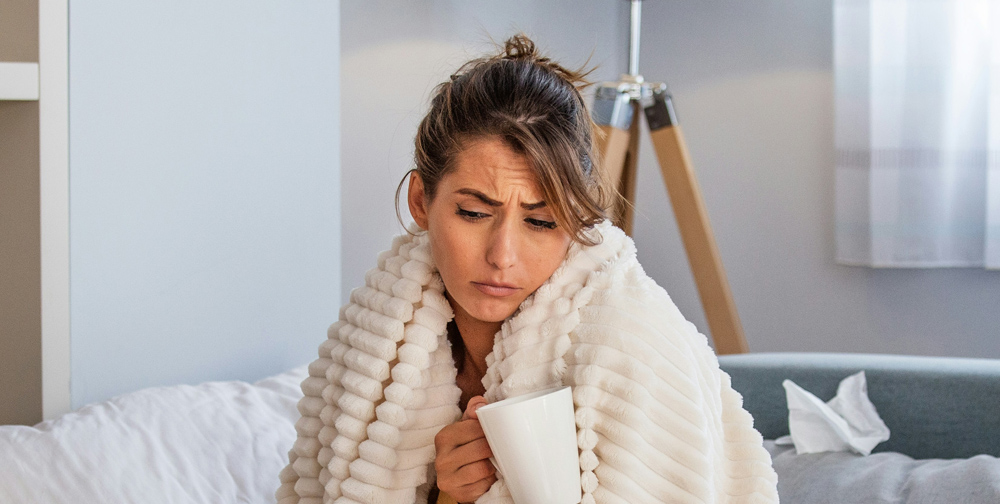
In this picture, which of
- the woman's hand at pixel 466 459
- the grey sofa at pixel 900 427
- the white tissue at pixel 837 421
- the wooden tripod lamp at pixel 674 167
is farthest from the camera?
the wooden tripod lamp at pixel 674 167

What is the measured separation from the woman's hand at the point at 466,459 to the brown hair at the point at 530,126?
0.67 ft

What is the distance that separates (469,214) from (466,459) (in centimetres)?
22

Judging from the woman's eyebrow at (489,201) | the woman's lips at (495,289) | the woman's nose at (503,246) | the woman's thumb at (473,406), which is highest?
the woman's eyebrow at (489,201)

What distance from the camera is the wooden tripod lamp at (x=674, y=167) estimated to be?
202 centimetres

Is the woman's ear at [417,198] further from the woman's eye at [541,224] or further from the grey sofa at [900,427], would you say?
the grey sofa at [900,427]

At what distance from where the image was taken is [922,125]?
2.19m

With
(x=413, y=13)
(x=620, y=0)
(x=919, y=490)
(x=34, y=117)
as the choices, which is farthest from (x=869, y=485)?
(x=620, y=0)

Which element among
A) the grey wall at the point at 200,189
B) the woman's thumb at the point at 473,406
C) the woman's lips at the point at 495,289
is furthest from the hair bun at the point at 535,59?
the grey wall at the point at 200,189

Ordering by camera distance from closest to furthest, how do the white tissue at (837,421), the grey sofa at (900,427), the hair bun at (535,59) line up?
1. the hair bun at (535,59)
2. the grey sofa at (900,427)
3. the white tissue at (837,421)

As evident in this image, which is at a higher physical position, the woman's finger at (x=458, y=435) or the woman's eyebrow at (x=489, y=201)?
the woman's eyebrow at (x=489, y=201)

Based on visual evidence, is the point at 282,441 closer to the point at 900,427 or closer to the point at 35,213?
the point at 35,213

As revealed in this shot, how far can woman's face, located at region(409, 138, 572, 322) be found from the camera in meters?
0.77

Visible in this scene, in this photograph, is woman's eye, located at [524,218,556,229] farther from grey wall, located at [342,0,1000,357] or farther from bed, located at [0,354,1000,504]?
grey wall, located at [342,0,1000,357]

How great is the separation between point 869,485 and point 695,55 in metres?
1.68
